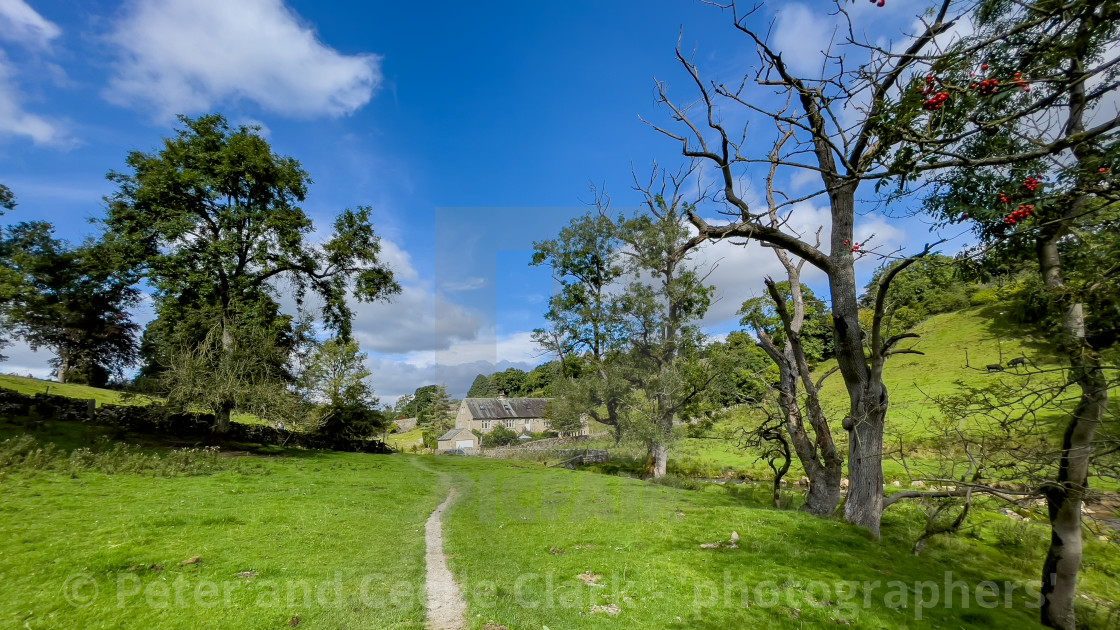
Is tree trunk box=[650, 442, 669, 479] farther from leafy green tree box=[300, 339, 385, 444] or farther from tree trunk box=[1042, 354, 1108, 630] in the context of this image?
leafy green tree box=[300, 339, 385, 444]

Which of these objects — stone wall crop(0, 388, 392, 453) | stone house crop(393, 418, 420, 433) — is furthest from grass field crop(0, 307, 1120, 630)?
stone house crop(393, 418, 420, 433)

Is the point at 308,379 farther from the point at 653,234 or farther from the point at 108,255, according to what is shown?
the point at 653,234

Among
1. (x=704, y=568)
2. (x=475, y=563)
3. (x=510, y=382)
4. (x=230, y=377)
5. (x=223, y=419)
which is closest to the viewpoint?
(x=704, y=568)

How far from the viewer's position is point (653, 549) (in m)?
9.39

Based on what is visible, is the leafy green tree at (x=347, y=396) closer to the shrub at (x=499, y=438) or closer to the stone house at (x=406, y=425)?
the shrub at (x=499, y=438)

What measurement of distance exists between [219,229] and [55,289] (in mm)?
7142

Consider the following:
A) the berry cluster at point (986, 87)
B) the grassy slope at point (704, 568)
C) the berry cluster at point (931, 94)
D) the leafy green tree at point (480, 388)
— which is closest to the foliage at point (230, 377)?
the grassy slope at point (704, 568)

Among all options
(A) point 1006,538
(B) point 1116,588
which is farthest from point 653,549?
(A) point 1006,538

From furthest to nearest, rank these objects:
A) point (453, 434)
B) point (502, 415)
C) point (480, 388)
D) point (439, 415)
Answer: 1. point (480, 388)
2. point (502, 415)
3. point (439, 415)
4. point (453, 434)

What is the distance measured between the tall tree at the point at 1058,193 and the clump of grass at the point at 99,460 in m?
22.1

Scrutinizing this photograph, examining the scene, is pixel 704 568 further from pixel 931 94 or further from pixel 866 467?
pixel 931 94

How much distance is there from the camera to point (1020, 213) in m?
4.59

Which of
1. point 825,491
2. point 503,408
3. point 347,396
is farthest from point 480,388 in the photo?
point 825,491

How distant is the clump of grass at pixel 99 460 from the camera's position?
13102mm
